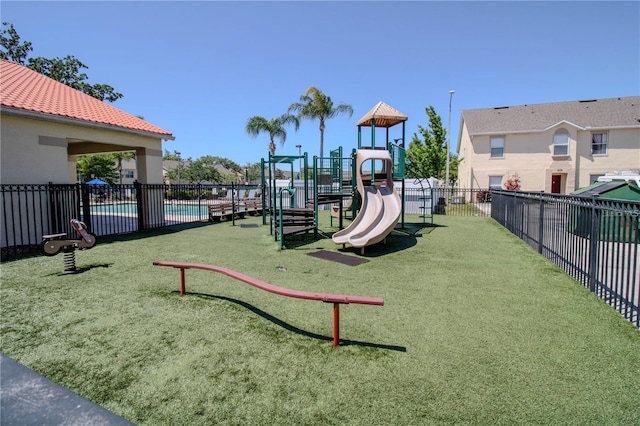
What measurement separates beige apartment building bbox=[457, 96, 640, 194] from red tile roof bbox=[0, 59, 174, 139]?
986 inches

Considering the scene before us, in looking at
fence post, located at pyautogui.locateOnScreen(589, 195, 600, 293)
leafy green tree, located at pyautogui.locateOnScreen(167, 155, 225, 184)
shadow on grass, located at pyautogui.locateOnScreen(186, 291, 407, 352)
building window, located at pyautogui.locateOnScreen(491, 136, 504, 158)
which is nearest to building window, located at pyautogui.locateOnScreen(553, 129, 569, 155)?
building window, located at pyautogui.locateOnScreen(491, 136, 504, 158)

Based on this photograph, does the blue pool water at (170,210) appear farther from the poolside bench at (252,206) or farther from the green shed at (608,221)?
the green shed at (608,221)

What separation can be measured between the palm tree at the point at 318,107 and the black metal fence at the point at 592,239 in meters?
22.4

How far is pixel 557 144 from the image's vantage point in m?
26.9

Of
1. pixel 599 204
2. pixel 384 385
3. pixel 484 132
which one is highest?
pixel 484 132

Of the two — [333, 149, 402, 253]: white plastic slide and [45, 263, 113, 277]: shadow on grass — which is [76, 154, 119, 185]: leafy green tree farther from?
[333, 149, 402, 253]: white plastic slide

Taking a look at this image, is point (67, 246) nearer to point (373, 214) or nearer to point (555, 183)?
point (373, 214)

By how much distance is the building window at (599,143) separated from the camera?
26.3 metres

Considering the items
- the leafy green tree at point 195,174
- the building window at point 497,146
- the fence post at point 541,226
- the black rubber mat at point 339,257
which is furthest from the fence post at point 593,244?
the leafy green tree at point 195,174

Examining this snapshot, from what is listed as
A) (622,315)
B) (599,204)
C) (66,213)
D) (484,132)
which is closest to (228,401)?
(622,315)

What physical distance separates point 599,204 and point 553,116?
94.9 feet

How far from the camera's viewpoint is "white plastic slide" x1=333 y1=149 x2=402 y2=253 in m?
8.76

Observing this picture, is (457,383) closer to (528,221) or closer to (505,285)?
(505,285)

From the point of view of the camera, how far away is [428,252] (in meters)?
8.79
